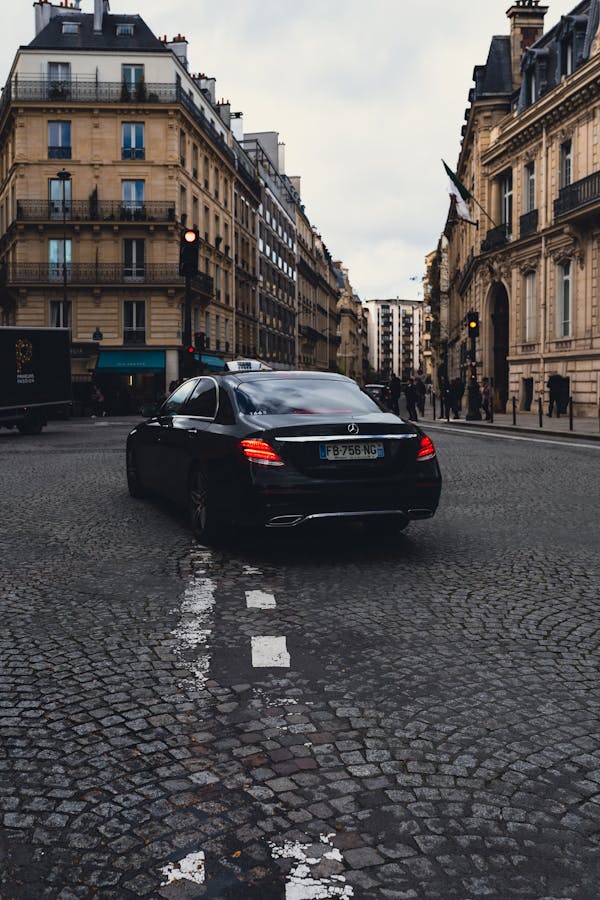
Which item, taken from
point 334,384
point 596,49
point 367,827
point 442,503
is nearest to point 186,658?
point 367,827

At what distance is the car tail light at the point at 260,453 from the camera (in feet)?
22.4

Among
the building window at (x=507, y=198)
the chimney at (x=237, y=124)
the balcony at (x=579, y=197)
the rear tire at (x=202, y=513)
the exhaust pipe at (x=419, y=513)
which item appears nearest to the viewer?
the exhaust pipe at (x=419, y=513)

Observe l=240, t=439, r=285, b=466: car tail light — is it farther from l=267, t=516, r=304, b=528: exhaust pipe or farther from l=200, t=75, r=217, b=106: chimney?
l=200, t=75, r=217, b=106: chimney

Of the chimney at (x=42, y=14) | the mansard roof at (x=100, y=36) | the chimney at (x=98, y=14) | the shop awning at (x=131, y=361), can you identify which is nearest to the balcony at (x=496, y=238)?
the shop awning at (x=131, y=361)

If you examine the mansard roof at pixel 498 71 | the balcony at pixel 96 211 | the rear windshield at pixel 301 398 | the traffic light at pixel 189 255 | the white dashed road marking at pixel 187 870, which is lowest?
the white dashed road marking at pixel 187 870

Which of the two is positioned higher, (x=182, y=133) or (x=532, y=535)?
(x=182, y=133)

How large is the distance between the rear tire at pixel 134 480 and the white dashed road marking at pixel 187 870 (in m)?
8.13

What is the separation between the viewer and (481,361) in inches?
1741

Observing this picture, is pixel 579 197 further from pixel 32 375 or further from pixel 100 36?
pixel 100 36

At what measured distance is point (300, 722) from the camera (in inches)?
141

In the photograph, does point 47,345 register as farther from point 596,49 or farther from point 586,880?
point 586,880

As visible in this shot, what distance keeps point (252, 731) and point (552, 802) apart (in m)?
1.10

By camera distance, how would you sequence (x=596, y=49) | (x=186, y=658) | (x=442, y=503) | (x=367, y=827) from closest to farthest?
(x=367, y=827) → (x=186, y=658) → (x=442, y=503) → (x=596, y=49)

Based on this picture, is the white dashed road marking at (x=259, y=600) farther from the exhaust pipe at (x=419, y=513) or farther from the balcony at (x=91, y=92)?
the balcony at (x=91, y=92)
